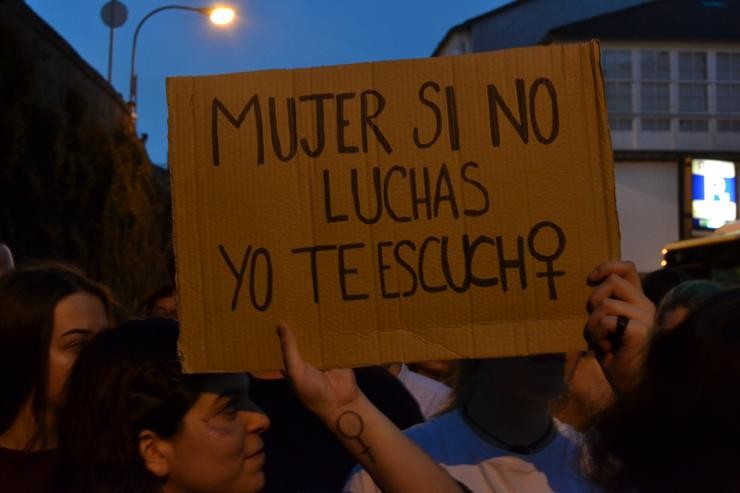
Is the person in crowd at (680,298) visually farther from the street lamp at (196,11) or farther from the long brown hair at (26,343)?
the street lamp at (196,11)

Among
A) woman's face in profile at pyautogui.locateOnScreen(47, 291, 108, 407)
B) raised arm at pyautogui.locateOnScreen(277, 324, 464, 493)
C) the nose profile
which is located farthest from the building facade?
raised arm at pyautogui.locateOnScreen(277, 324, 464, 493)

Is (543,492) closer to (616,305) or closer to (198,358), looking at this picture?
(616,305)

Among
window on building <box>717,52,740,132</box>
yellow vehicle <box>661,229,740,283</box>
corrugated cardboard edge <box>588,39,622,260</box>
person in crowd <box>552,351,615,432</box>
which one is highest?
window on building <box>717,52,740,132</box>

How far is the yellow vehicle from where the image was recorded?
1179 cm

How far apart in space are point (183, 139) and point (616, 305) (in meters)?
0.98

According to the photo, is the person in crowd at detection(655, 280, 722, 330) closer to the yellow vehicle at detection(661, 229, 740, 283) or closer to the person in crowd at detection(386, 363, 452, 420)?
the person in crowd at detection(386, 363, 452, 420)

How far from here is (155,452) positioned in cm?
268

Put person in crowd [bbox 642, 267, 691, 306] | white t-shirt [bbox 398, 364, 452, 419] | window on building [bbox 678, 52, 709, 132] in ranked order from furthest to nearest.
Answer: window on building [bbox 678, 52, 709, 132] < person in crowd [bbox 642, 267, 691, 306] < white t-shirt [bbox 398, 364, 452, 419]

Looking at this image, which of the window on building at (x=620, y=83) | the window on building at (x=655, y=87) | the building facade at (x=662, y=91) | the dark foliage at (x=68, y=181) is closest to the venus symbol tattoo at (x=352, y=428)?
the dark foliage at (x=68, y=181)

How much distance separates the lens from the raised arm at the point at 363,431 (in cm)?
224

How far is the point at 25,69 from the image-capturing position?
36.6ft

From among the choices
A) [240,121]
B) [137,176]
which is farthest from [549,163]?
[137,176]

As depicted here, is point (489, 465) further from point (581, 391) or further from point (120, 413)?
point (581, 391)

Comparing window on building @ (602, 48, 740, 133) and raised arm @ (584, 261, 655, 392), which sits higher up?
window on building @ (602, 48, 740, 133)
